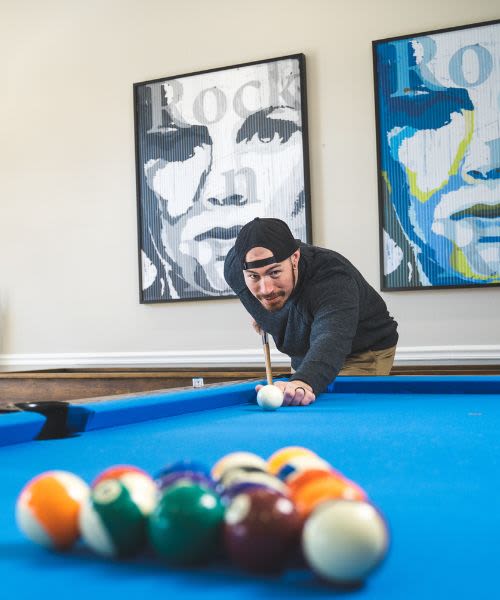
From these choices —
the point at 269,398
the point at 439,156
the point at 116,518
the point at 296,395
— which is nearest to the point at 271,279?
the point at 296,395

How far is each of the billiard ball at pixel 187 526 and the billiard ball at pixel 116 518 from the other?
0.08 feet

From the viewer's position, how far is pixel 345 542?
1.94ft

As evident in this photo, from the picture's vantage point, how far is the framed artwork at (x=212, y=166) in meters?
4.14

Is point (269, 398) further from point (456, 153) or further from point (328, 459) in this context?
point (456, 153)

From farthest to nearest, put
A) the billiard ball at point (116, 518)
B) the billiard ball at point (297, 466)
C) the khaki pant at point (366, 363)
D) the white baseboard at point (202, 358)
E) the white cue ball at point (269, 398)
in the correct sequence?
the white baseboard at point (202, 358)
the khaki pant at point (366, 363)
the white cue ball at point (269, 398)
the billiard ball at point (297, 466)
the billiard ball at point (116, 518)

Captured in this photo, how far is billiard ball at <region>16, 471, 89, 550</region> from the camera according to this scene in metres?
0.73

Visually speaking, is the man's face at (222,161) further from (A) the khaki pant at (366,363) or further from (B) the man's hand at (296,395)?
(B) the man's hand at (296,395)

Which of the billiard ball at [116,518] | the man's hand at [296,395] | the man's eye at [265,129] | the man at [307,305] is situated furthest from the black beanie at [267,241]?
the billiard ball at [116,518]

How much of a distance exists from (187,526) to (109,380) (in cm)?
326

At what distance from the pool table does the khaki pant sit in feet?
1.97

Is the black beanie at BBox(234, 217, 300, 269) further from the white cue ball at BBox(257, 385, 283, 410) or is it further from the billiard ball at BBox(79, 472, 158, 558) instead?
the billiard ball at BBox(79, 472, 158, 558)

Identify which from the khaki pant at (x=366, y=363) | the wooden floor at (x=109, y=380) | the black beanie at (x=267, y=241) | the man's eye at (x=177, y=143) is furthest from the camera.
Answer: the man's eye at (x=177, y=143)

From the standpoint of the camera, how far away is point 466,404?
2018 mm

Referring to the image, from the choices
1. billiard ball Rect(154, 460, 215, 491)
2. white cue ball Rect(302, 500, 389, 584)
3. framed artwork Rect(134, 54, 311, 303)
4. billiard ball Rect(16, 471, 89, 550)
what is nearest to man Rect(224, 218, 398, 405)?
framed artwork Rect(134, 54, 311, 303)
